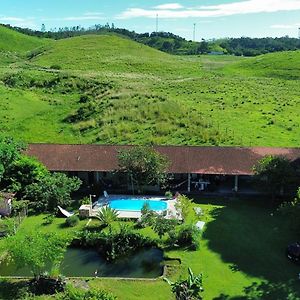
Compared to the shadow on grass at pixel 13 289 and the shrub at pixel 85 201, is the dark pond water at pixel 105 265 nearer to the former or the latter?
the shadow on grass at pixel 13 289

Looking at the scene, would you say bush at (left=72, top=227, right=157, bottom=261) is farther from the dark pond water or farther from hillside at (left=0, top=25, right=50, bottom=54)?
hillside at (left=0, top=25, right=50, bottom=54)

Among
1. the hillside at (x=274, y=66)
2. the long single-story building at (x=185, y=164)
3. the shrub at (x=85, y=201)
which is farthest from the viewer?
the hillside at (x=274, y=66)

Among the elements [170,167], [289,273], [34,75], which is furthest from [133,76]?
[289,273]

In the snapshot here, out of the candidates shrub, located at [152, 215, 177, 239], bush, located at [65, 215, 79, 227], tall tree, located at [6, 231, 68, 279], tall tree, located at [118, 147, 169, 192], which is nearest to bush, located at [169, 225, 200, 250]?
shrub, located at [152, 215, 177, 239]

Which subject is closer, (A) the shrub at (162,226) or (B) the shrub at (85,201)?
(A) the shrub at (162,226)

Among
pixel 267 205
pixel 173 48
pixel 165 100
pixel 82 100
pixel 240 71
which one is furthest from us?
pixel 173 48

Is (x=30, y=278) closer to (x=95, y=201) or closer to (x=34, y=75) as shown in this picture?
(x=95, y=201)

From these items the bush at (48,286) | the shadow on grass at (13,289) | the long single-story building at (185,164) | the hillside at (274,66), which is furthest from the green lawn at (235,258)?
the hillside at (274,66)
